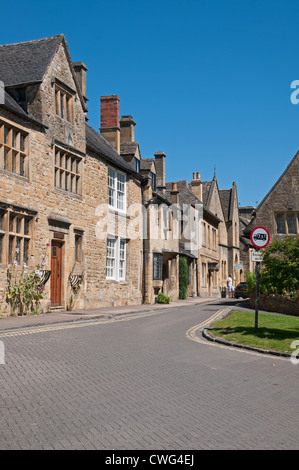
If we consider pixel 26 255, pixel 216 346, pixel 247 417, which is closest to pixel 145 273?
pixel 26 255

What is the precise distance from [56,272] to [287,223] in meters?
17.8

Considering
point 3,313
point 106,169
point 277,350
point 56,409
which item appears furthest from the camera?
point 106,169

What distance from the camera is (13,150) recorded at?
59.5 ft

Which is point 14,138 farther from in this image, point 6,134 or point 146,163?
point 146,163

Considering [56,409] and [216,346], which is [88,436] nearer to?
[56,409]

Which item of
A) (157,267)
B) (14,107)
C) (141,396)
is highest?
(14,107)

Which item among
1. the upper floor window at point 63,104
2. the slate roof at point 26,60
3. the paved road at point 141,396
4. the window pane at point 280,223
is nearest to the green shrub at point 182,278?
the window pane at point 280,223

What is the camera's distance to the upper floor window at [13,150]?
17531mm

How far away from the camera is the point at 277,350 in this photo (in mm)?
11844

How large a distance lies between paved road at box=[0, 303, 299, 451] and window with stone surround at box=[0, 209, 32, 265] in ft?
17.9

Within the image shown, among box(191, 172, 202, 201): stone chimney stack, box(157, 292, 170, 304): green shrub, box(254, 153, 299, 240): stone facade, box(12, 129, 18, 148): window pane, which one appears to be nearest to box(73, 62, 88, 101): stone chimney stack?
box(12, 129, 18, 148): window pane

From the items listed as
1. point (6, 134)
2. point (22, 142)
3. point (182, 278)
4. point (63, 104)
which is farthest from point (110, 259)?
point (182, 278)

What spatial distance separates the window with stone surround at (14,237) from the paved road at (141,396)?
215 inches
